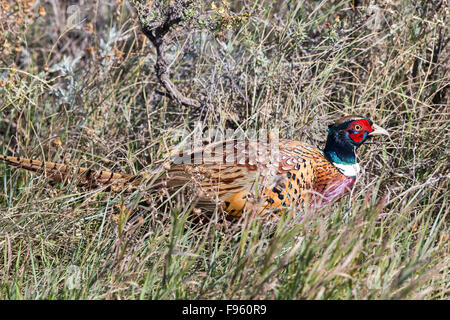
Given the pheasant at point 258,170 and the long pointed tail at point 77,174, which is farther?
the long pointed tail at point 77,174

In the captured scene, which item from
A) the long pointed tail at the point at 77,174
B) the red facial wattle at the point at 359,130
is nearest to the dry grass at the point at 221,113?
the long pointed tail at the point at 77,174

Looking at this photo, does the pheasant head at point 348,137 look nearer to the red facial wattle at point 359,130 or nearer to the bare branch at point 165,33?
the red facial wattle at point 359,130

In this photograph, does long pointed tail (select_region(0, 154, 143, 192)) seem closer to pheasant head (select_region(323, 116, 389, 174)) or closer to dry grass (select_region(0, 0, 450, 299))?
dry grass (select_region(0, 0, 450, 299))

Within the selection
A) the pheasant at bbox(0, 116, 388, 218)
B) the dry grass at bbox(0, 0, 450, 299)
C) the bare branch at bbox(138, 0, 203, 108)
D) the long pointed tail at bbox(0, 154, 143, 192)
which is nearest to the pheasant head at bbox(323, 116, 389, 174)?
the pheasant at bbox(0, 116, 388, 218)

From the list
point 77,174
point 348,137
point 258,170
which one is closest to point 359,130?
point 348,137

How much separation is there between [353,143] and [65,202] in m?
1.50

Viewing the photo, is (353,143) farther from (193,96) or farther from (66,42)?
(66,42)

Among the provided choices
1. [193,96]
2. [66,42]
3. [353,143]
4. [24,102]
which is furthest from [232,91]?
[66,42]

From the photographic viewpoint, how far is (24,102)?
356 cm

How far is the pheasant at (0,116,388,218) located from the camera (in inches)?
113

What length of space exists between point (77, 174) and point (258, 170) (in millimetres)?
956

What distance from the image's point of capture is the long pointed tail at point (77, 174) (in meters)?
3.06

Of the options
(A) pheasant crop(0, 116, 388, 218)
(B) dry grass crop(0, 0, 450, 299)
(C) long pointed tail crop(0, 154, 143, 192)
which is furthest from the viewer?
(C) long pointed tail crop(0, 154, 143, 192)

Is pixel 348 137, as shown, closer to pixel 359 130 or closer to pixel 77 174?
pixel 359 130
